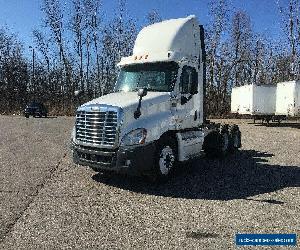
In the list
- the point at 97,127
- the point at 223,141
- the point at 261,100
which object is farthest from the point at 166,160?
the point at 261,100

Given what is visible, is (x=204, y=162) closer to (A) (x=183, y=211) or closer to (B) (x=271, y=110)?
(A) (x=183, y=211)

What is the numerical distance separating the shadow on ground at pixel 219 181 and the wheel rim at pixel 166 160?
36 centimetres

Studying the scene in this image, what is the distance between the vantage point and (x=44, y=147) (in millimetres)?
15141

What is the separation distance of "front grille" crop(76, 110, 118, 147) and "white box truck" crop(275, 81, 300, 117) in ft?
67.8

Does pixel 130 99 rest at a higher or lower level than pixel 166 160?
higher

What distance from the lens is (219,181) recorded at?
9.27m

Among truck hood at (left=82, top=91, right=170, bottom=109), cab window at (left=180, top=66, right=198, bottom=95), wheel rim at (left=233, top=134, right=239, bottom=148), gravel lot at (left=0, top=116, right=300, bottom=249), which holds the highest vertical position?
cab window at (left=180, top=66, right=198, bottom=95)

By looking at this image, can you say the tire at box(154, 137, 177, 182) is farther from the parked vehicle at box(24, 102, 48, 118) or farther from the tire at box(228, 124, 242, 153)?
the parked vehicle at box(24, 102, 48, 118)

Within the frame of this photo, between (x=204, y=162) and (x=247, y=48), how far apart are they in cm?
4919

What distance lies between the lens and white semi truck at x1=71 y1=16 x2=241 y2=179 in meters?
8.28

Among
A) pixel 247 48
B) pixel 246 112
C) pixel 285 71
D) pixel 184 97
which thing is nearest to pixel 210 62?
pixel 247 48

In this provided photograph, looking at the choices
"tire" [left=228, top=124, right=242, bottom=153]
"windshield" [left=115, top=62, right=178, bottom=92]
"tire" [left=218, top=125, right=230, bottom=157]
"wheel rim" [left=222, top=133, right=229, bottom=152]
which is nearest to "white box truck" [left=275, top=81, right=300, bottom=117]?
"tire" [left=228, top=124, right=242, bottom=153]

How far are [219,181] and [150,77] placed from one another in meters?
3.27

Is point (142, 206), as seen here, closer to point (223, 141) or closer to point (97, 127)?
point (97, 127)
